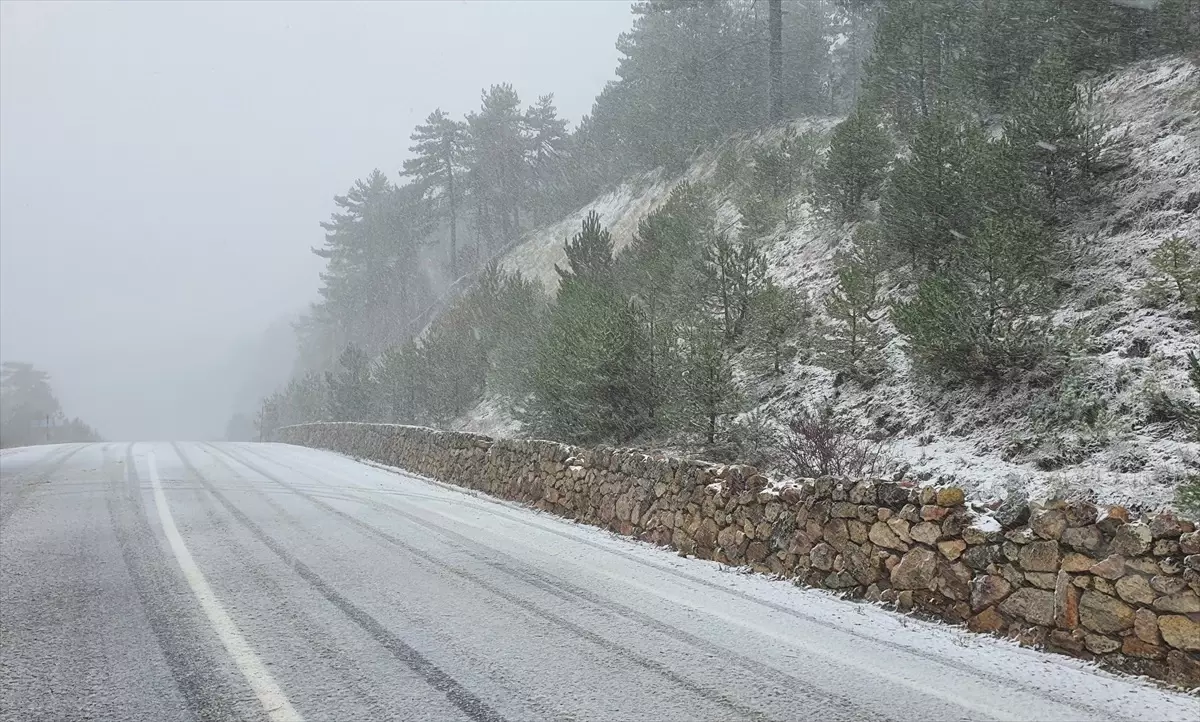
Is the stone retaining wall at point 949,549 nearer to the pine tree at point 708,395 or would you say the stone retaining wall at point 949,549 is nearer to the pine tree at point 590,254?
the pine tree at point 708,395

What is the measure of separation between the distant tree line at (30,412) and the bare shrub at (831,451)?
2570 inches

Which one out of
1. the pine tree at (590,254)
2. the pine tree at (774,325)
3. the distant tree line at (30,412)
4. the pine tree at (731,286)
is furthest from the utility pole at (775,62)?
the distant tree line at (30,412)

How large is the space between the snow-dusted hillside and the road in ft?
10.8

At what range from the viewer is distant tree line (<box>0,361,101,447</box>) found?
6051cm

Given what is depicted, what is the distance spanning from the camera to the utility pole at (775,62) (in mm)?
24766

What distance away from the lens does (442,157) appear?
162ft


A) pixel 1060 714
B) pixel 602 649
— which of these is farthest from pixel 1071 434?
pixel 602 649

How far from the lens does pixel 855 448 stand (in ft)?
28.3

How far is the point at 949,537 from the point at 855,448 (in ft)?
12.1

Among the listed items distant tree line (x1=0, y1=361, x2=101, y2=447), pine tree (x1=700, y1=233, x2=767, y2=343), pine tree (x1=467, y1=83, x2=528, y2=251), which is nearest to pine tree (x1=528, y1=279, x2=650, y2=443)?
pine tree (x1=700, y1=233, x2=767, y2=343)

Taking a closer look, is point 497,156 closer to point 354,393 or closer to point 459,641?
point 354,393

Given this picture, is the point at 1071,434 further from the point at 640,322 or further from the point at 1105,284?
the point at 640,322

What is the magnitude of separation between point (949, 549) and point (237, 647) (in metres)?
4.87

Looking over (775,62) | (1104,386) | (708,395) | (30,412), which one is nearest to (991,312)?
(1104,386)
